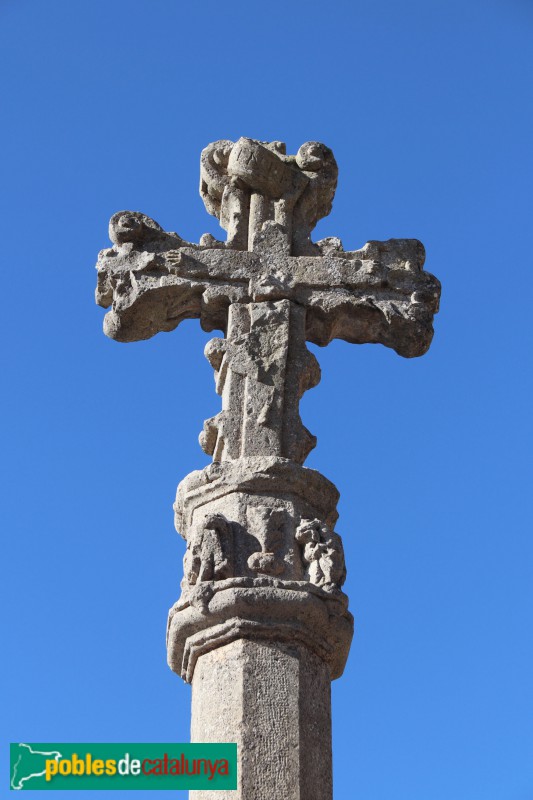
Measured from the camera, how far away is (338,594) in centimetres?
702

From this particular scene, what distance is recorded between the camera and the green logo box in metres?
6.61

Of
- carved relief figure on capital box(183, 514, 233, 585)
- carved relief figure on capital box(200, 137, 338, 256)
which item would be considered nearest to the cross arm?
carved relief figure on capital box(200, 137, 338, 256)

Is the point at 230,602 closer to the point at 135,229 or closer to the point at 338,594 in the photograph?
the point at 338,594

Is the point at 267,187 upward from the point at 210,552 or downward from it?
upward

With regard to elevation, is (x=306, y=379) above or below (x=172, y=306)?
below

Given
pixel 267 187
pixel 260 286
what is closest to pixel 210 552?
pixel 260 286

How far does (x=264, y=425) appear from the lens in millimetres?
7594

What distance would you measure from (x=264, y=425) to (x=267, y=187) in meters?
1.85

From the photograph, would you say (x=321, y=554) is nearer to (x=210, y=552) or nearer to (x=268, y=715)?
(x=210, y=552)

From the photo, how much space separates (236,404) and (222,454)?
1.01ft

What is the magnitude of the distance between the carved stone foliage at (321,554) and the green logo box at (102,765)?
105cm

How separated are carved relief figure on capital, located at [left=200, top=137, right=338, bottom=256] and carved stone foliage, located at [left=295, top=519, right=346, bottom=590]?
204cm

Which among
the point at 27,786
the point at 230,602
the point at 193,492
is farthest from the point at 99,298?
the point at 27,786

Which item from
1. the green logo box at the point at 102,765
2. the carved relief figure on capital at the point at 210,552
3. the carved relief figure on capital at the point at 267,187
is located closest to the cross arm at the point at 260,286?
the carved relief figure on capital at the point at 267,187
